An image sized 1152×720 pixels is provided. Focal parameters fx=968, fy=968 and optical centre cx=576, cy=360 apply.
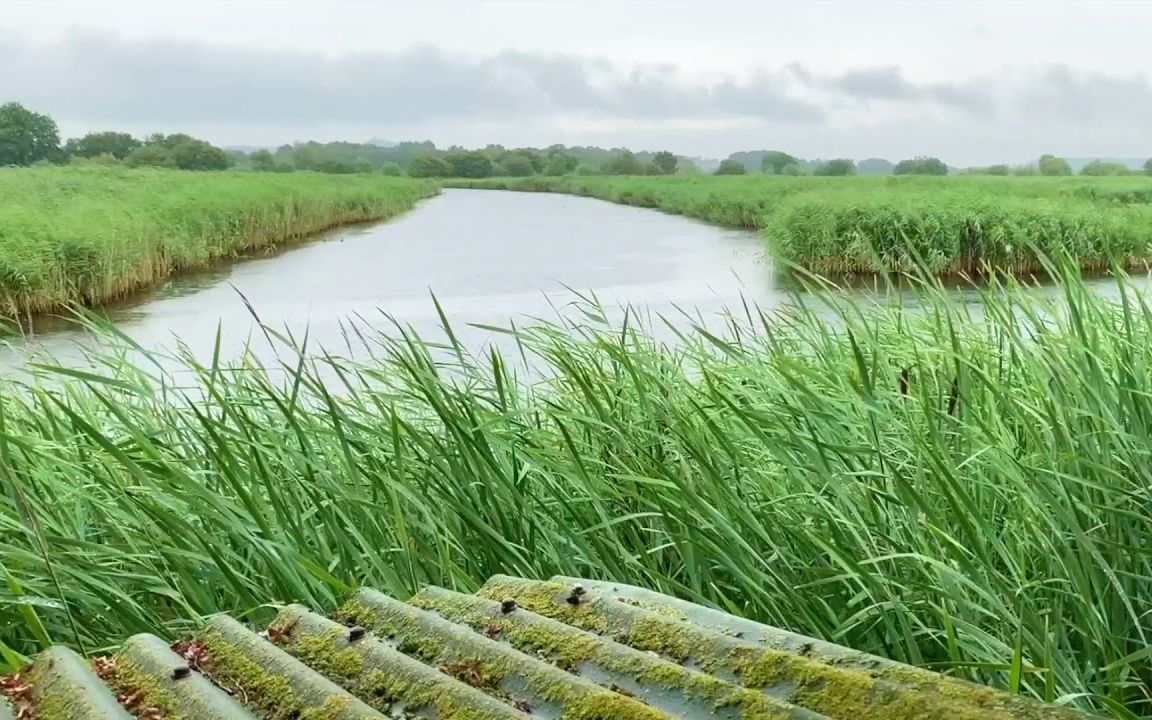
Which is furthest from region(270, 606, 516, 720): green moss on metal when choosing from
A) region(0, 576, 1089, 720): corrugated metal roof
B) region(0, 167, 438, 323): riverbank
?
region(0, 167, 438, 323): riverbank

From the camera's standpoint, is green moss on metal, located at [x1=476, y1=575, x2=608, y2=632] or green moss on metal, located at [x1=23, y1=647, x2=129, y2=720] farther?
green moss on metal, located at [x1=476, y1=575, x2=608, y2=632]

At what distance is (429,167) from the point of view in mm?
27453

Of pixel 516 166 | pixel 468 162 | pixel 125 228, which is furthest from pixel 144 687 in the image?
pixel 516 166

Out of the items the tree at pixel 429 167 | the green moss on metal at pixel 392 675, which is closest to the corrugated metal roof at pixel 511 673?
the green moss on metal at pixel 392 675

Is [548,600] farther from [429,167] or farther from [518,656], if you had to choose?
[429,167]

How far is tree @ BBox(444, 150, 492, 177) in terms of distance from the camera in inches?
1066

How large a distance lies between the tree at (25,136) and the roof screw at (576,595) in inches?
739

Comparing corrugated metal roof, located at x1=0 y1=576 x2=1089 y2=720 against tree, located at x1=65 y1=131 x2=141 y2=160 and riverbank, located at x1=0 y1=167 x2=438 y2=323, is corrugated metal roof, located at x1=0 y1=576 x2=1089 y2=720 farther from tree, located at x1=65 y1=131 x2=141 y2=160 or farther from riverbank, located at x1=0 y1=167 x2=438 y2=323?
tree, located at x1=65 y1=131 x2=141 y2=160

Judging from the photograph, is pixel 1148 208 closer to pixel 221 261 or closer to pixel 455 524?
pixel 221 261

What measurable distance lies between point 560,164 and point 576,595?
30318 mm

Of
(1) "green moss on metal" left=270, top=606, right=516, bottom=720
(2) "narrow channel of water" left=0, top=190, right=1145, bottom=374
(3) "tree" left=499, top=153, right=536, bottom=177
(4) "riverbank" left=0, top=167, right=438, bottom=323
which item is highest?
(3) "tree" left=499, top=153, right=536, bottom=177

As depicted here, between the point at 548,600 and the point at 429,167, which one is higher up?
the point at 429,167

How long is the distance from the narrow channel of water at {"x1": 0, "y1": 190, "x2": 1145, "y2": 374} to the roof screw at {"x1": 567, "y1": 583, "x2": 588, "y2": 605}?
157cm

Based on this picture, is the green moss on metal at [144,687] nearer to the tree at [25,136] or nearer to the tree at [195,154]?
the tree at [25,136]
